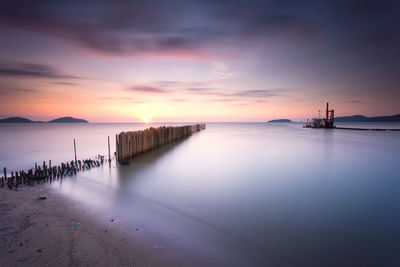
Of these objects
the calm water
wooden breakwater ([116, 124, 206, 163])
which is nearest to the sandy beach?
the calm water

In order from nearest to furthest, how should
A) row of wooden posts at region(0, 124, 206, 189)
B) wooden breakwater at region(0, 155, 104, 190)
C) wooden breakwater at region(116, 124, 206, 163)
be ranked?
wooden breakwater at region(0, 155, 104, 190) < row of wooden posts at region(0, 124, 206, 189) < wooden breakwater at region(116, 124, 206, 163)

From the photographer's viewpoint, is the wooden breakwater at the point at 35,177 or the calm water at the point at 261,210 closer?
the calm water at the point at 261,210

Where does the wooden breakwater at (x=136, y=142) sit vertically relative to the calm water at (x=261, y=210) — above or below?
above

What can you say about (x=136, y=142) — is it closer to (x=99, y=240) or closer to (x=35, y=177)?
(x=35, y=177)

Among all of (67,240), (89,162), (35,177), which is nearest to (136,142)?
(89,162)

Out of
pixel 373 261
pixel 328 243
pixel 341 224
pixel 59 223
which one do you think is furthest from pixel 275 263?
pixel 59 223

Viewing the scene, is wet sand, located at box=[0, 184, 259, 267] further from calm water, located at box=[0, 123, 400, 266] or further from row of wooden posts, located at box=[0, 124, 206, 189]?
row of wooden posts, located at box=[0, 124, 206, 189]

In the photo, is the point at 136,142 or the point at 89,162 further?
the point at 136,142

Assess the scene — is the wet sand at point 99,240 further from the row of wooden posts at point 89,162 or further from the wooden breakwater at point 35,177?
the row of wooden posts at point 89,162

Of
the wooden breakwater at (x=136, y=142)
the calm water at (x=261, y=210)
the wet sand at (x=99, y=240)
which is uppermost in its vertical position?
the wooden breakwater at (x=136, y=142)

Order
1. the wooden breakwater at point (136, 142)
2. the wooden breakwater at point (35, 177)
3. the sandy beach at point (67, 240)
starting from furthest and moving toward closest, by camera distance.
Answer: the wooden breakwater at point (136, 142)
the wooden breakwater at point (35, 177)
the sandy beach at point (67, 240)

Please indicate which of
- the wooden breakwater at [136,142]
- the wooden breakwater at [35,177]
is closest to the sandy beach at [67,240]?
the wooden breakwater at [35,177]

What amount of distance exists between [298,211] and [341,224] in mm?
990

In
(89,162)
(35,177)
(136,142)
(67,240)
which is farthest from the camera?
(136,142)
